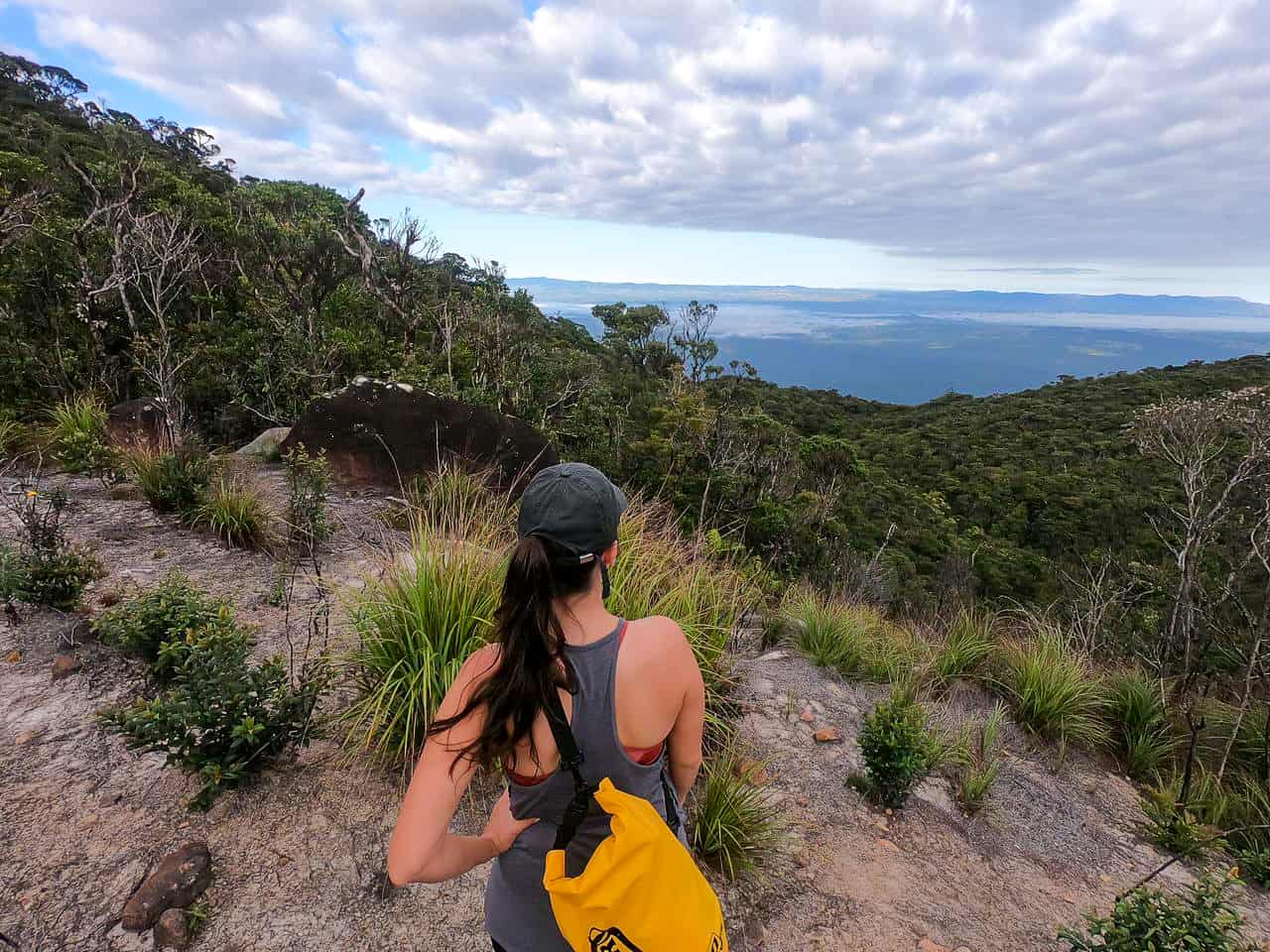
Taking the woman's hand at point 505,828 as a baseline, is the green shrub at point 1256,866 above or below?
below

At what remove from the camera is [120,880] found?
2049mm

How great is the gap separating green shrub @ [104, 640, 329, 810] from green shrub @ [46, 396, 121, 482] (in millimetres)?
4384

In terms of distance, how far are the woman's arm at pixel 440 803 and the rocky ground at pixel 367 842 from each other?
129cm

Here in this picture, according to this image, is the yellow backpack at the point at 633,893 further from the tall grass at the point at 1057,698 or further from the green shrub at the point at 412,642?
the tall grass at the point at 1057,698

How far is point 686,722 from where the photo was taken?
1.41 m

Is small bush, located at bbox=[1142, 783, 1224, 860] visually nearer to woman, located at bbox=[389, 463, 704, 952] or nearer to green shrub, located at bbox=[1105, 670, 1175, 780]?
green shrub, located at bbox=[1105, 670, 1175, 780]

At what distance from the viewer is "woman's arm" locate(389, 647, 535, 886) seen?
43.7 inches

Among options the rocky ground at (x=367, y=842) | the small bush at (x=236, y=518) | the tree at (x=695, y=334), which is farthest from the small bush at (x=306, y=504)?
the tree at (x=695, y=334)

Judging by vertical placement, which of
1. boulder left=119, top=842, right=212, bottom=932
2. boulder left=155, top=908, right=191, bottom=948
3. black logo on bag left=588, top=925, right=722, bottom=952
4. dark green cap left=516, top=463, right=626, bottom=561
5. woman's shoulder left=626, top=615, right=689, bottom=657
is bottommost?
boulder left=155, top=908, right=191, bottom=948

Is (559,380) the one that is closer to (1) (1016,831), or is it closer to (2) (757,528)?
(2) (757,528)

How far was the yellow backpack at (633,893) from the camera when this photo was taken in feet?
3.28

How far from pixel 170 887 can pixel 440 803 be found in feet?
5.24

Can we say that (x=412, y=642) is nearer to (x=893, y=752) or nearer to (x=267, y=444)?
(x=893, y=752)

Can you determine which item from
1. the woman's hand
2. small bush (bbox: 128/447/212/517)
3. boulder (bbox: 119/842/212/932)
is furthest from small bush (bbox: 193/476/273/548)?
the woman's hand
